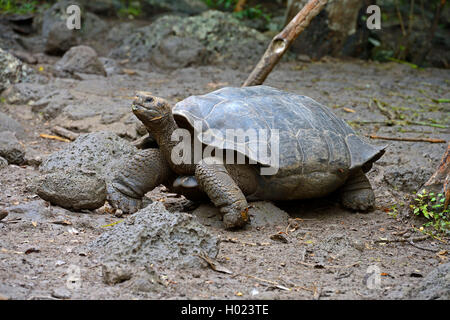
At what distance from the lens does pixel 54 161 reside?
454 centimetres

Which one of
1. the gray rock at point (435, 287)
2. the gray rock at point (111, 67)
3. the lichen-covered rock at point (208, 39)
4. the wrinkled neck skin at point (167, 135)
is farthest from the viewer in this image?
the lichen-covered rock at point (208, 39)

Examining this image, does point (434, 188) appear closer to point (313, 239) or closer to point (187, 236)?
point (313, 239)

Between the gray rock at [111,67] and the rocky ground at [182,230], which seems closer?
the rocky ground at [182,230]

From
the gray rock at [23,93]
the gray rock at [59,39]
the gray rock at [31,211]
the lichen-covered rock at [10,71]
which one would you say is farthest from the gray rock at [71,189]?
the gray rock at [59,39]

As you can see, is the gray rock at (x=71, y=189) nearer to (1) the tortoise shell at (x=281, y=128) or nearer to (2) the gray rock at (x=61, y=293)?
(1) the tortoise shell at (x=281, y=128)

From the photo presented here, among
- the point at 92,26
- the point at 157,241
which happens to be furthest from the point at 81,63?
the point at 157,241

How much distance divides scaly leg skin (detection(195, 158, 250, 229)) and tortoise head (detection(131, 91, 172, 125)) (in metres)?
Answer: 0.49

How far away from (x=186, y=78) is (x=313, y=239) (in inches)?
194

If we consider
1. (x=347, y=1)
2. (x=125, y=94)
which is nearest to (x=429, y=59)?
(x=347, y=1)

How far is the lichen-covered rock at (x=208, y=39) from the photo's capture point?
9.31 meters

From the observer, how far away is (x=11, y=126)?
19.4ft

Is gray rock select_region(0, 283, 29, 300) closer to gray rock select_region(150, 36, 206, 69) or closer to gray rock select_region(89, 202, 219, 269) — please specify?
gray rock select_region(89, 202, 219, 269)

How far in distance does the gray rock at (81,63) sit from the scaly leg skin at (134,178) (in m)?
4.35

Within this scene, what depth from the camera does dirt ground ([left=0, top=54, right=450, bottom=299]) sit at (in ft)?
8.79
